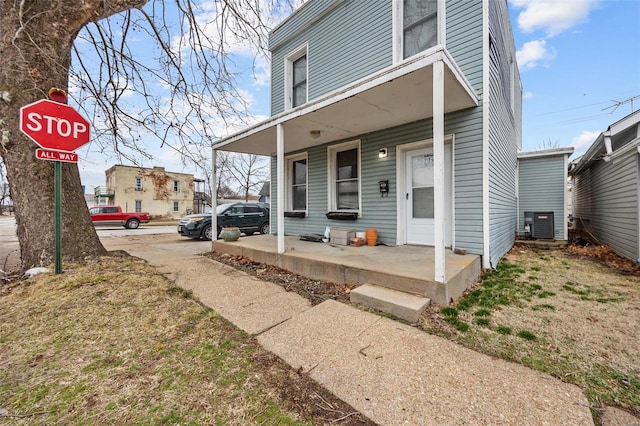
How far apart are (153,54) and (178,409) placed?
5625 millimetres

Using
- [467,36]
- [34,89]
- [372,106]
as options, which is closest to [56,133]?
[34,89]

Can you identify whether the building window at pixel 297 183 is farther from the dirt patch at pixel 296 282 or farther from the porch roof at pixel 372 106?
the dirt patch at pixel 296 282

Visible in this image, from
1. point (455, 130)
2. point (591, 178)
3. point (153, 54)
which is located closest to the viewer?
point (455, 130)

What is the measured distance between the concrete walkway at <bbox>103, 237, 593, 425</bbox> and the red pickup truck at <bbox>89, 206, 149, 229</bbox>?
15559mm

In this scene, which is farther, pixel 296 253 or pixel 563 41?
pixel 563 41

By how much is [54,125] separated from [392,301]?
4.92 m

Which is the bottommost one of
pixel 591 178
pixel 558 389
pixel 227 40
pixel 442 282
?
pixel 558 389

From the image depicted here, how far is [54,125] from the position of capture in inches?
138

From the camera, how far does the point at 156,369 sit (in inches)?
70.9

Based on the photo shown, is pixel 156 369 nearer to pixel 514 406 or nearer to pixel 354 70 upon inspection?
pixel 514 406

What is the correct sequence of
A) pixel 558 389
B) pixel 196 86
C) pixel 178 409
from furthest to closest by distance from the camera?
pixel 196 86, pixel 558 389, pixel 178 409

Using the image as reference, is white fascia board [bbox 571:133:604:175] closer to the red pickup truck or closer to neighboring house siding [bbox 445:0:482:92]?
neighboring house siding [bbox 445:0:482:92]

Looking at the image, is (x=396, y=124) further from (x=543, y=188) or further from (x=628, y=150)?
(x=543, y=188)

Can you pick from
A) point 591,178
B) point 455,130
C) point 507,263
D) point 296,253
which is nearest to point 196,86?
point 296,253
